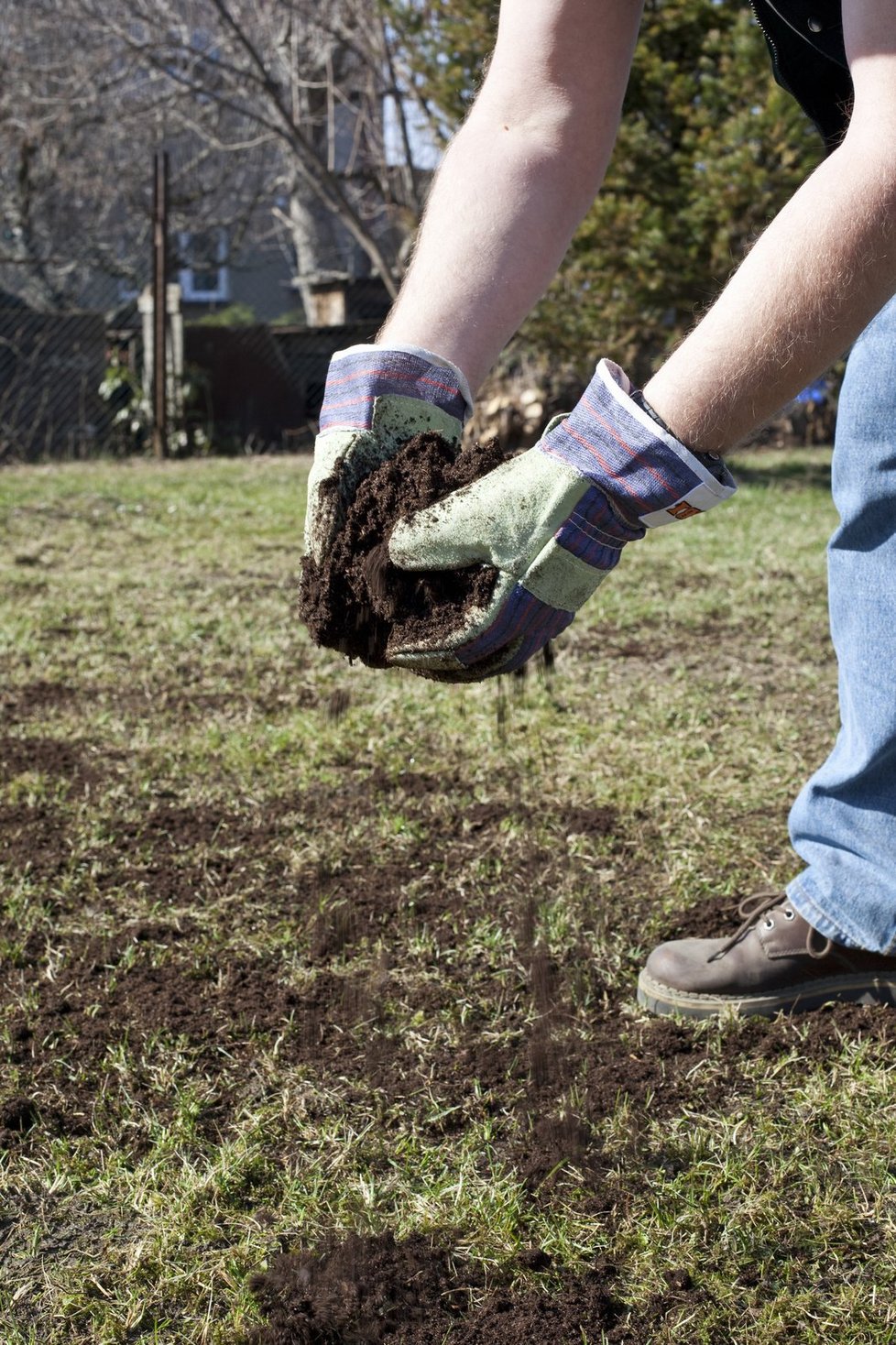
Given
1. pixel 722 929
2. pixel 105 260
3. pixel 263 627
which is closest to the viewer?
pixel 722 929

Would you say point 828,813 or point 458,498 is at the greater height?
point 458,498

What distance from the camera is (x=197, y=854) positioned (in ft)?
8.06

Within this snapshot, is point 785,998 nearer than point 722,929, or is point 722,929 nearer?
point 785,998

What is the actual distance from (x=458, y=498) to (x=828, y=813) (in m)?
1.03

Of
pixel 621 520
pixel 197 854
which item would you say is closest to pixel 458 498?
pixel 621 520

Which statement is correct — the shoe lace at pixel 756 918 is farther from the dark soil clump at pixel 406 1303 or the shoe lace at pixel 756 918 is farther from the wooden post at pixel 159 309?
the wooden post at pixel 159 309

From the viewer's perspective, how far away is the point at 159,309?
8.88 meters

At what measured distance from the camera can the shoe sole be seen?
78.6 inches

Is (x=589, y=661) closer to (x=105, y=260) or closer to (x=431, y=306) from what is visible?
(x=431, y=306)

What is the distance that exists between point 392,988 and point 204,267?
1718cm

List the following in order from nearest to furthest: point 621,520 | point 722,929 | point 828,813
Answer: point 621,520 → point 828,813 → point 722,929

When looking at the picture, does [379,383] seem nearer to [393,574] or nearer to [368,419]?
[368,419]

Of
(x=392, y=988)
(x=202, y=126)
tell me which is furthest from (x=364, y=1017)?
(x=202, y=126)

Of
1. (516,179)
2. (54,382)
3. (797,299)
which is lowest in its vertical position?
(54,382)
